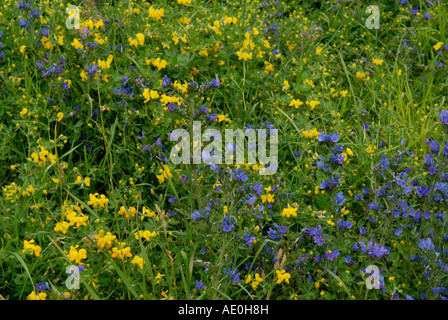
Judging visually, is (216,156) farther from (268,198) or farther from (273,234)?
(273,234)

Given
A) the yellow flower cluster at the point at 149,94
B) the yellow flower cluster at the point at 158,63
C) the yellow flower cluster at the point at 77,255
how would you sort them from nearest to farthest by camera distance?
1. the yellow flower cluster at the point at 77,255
2. the yellow flower cluster at the point at 149,94
3. the yellow flower cluster at the point at 158,63

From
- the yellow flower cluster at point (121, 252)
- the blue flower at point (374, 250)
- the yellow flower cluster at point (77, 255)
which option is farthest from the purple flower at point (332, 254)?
the yellow flower cluster at point (77, 255)

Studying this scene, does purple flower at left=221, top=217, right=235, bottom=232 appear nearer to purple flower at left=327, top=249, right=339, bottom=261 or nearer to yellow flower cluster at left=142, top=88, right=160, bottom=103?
purple flower at left=327, top=249, right=339, bottom=261

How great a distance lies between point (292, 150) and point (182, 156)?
32.3 inches

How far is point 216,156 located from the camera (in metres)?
2.57

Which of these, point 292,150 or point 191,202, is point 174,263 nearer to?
point 191,202

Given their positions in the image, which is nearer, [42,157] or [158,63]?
[42,157]

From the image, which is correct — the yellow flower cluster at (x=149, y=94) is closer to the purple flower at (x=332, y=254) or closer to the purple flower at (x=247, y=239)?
the purple flower at (x=247, y=239)

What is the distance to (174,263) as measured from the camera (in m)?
2.44

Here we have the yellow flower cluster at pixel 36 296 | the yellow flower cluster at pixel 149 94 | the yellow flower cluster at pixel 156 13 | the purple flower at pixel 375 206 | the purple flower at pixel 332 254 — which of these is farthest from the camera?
the yellow flower cluster at pixel 156 13

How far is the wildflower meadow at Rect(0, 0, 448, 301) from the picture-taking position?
2316 millimetres

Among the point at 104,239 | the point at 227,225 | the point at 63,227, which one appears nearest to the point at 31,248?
the point at 63,227

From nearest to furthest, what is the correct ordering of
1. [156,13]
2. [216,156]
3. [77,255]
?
[77,255]
[216,156]
[156,13]

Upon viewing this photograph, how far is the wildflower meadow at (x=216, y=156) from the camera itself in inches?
91.2
